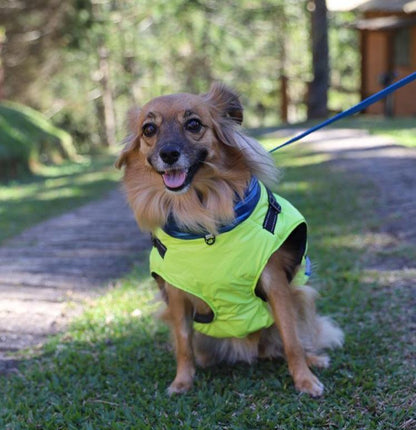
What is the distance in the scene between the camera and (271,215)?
316cm

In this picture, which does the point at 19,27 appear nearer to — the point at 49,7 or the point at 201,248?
the point at 49,7

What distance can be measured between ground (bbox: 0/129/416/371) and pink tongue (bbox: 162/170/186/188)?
1680mm

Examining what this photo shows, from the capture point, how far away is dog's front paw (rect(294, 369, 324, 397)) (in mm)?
3105

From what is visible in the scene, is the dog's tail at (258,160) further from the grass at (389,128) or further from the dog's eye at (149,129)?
the grass at (389,128)

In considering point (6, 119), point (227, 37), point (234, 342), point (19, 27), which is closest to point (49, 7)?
point (19, 27)

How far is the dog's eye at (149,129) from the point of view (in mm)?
3252

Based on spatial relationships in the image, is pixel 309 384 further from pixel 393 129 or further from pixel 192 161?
pixel 393 129

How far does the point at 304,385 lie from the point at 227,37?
29599 mm

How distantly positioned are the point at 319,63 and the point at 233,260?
51.1ft

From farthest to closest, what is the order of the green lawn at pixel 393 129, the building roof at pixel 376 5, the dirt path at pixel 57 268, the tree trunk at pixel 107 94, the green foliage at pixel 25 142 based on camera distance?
the tree trunk at pixel 107 94 < the building roof at pixel 376 5 < the green foliage at pixel 25 142 < the green lawn at pixel 393 129 < the dirt path at pixel 57 268

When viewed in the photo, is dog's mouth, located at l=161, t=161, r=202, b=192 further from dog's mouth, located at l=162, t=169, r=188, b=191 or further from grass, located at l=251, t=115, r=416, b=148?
grass, located at l=251, t=115, r=416, b=148

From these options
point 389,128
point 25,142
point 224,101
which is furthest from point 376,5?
point 224,101

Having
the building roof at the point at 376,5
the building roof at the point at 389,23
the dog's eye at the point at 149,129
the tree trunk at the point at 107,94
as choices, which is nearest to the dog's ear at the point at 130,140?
Answer: the dog's eye at the point at 149,129

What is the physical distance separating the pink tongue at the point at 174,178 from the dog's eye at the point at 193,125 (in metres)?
0.26
